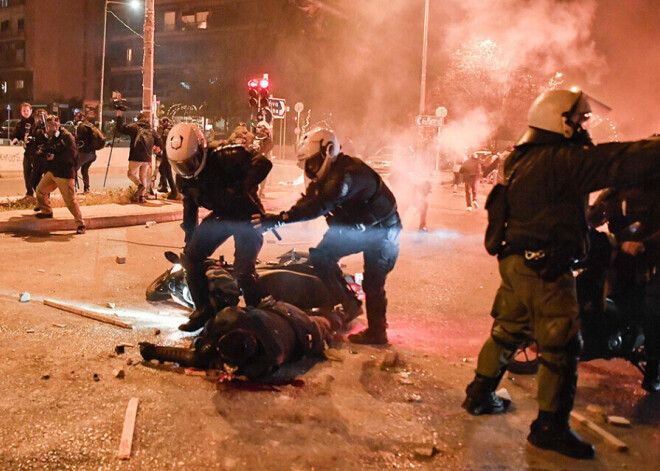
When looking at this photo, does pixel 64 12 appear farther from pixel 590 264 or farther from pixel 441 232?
pixel 590 264

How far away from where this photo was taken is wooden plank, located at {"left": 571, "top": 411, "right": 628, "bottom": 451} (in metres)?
3.58

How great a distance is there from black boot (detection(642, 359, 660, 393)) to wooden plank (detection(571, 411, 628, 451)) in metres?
0.78

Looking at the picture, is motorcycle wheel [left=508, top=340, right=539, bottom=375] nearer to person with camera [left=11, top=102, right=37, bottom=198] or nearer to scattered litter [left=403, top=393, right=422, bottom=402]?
scattered litter [left=403, top=393, right=422, bottom=402]

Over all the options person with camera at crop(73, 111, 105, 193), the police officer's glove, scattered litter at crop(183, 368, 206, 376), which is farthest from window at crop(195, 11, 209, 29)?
scattered litter at crop(183, 368, 206, 376)

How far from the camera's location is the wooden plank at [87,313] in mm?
5662

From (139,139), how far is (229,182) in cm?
922

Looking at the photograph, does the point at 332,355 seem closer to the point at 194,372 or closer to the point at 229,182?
the point at 194,372

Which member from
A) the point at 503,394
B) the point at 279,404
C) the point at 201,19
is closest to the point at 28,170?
the point at 279,404

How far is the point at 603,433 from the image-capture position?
3.72 meters

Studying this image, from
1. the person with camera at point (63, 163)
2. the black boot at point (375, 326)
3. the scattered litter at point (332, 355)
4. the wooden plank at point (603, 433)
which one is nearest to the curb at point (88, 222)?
the person with camera at point (63, 163)

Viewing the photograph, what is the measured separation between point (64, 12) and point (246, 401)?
2735 inches

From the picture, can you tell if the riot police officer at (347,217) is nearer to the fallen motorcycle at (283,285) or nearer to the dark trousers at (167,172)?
the fallen motorcycle at (283,285)

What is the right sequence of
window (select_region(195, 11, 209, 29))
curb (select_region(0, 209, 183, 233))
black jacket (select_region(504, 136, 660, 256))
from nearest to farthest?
black jacket (select_region(504, 136, 660, 256)) < curb (select_region(0, 209, 183, 233)) < window (select_region(195, 11, 209, 29))

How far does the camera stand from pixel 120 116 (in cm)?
1446
